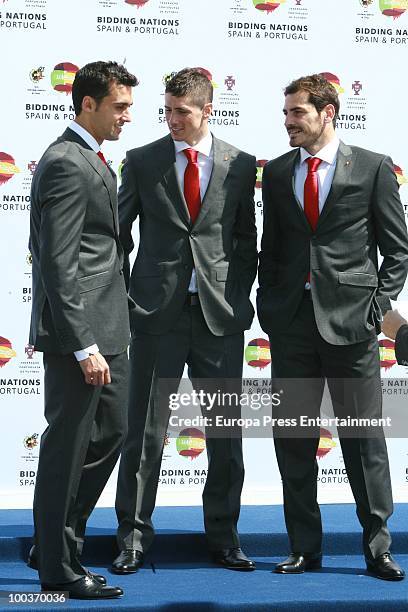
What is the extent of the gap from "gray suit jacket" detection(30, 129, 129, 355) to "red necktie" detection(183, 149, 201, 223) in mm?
507

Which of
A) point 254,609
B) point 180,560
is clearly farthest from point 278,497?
point 254,609

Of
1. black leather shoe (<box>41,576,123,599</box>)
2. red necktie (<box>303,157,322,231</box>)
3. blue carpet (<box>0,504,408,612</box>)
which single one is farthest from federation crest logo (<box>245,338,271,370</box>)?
black leather shoe (<box>41,576,123,599</box>)

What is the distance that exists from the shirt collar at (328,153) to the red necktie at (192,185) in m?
0.42

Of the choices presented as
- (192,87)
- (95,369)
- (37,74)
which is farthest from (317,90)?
(37,74)

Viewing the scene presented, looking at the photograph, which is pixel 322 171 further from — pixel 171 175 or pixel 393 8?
pixel 393 8

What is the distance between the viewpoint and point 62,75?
5371mm

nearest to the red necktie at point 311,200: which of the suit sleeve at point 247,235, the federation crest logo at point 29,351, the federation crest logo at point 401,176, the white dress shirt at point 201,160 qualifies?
the suit sleeve at point 247,235

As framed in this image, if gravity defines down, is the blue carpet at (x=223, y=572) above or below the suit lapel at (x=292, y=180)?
below

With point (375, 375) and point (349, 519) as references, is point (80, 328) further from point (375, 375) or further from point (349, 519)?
point (349, 519)

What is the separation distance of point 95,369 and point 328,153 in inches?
53.5

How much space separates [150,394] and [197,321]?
1.13 feet

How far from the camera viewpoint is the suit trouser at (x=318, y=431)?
164 inches

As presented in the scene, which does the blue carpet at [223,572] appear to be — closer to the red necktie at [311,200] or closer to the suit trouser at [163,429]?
the suit trouser at [163,429]

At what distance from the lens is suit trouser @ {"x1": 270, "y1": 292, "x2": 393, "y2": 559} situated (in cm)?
416
